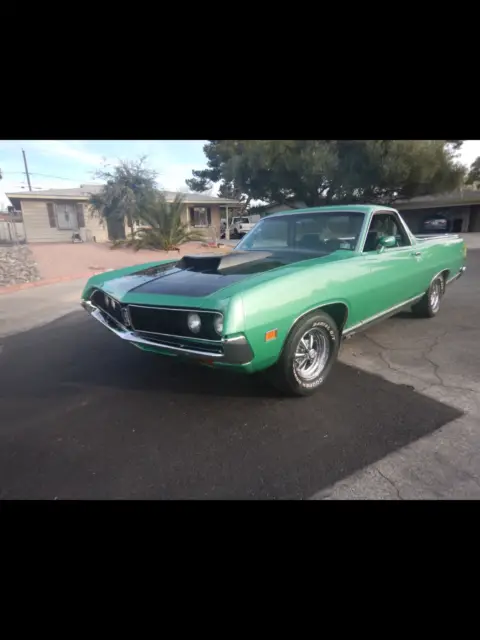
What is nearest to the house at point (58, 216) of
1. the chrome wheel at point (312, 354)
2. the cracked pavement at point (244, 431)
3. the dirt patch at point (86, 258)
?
the dirt patch at point (86, 258)

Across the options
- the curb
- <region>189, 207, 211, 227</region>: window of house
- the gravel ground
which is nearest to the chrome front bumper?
the curb

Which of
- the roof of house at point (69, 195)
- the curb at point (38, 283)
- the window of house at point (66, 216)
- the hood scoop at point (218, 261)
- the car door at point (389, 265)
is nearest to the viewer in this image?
the hood scoop at point (218, 261)

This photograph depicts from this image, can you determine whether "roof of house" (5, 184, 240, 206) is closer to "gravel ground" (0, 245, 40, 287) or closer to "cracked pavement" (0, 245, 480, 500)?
"gravel ground" (0, 245, 40, 287)

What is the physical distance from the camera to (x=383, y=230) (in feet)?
13.3

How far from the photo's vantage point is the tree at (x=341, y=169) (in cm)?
1941

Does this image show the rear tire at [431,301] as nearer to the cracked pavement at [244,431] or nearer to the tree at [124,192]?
the cracked pavement at [244,431]

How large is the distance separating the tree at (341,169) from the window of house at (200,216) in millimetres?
3016

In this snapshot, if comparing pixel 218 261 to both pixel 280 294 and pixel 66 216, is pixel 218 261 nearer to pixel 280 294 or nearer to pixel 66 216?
pixel 280 294

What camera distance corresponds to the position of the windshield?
368 centimetres

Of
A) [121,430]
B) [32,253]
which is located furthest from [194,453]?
[32,253]

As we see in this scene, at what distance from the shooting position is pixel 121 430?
8.54 feet

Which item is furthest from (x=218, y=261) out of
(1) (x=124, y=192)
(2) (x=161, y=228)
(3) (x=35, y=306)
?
(1) (x=124, y=192)

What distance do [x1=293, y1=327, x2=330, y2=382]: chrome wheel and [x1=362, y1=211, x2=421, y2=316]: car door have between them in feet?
2.27
